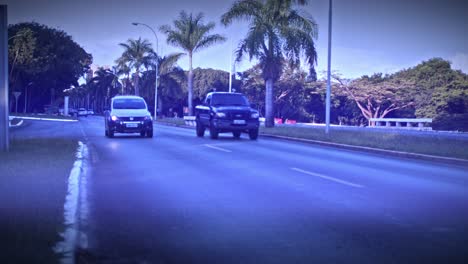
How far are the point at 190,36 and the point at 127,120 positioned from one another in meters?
24.0

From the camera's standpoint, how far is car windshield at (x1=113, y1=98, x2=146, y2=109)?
77.7 feet

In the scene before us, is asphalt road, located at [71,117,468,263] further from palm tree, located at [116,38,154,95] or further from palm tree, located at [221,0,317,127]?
palm tree, located at [116,38,154,95]

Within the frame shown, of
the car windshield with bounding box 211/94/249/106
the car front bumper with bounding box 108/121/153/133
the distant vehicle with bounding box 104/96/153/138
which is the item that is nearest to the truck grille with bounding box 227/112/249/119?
the car windshield with bounding box 211/94/249/106

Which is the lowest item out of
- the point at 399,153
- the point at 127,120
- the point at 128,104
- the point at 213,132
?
the point at 399,153

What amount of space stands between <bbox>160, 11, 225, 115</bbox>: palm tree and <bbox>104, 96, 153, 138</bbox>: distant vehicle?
68.3 feet

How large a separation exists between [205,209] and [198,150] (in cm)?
933

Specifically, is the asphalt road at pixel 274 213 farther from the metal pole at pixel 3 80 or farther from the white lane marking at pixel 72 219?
the metal pole at pixel 3 80

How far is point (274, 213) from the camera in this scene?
6.84 meters

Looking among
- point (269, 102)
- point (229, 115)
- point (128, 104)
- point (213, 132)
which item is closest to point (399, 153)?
point (229, 115)

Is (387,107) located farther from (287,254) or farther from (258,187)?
(287,254)

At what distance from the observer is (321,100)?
6172 centimetres

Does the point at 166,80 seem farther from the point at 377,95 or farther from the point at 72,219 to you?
the point at 72,219

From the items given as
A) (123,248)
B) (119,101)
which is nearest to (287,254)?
(123,248)

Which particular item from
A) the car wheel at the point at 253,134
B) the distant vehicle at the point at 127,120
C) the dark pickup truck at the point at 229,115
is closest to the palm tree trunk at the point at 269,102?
the dark pickup truck at the point at 229,115
